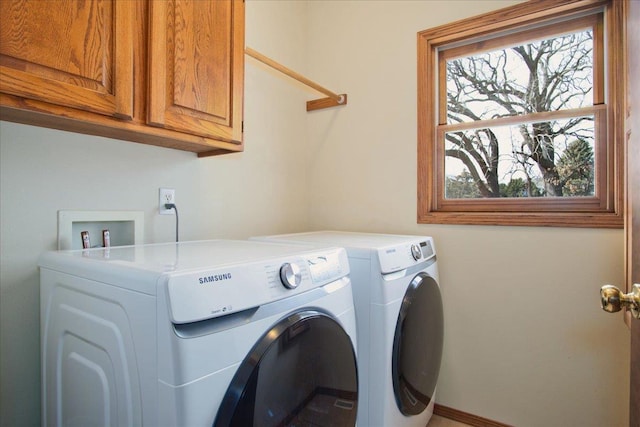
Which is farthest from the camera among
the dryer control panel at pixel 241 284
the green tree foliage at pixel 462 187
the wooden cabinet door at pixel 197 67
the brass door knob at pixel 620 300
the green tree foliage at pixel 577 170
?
the green tree foliage at pixel 462 187

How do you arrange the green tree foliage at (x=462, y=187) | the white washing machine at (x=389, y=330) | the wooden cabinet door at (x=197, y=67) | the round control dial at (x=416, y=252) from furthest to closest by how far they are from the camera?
1. the green tree foliage at (x=462, y=187)
2. the round control dial at (x=416, y=252)
3. the white washing machine at (x=389, y=330)
4. the wooden cabinet door at (x=197, y=67)

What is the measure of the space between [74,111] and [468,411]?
212cm

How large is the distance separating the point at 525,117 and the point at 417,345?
1239mm

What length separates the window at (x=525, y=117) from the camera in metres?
1.57

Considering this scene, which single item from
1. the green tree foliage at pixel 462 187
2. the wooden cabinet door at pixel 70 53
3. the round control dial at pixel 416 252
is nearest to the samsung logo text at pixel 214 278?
the wooden cabinet door at pixel 70 53

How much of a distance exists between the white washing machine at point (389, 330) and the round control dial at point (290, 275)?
45 cm

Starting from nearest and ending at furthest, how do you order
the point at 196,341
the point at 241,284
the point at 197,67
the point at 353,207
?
the point at 196,341, the point at 241,284, the point at 197,67, the point at 353,207

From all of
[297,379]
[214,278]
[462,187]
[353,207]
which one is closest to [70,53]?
[214,278]

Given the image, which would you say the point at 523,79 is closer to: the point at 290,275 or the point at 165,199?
the point at 290,275

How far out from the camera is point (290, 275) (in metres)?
0.89

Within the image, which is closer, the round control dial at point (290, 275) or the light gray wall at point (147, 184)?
the round control dial at point (290, 275)

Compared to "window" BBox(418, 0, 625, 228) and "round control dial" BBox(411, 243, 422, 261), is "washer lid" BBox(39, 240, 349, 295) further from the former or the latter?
"window" BBox(418, 0, 625, 228)

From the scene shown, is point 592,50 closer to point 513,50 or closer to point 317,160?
point 513,50

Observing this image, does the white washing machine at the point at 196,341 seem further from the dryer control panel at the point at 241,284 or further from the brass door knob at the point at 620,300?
the brass door knob at the point at 620,300
